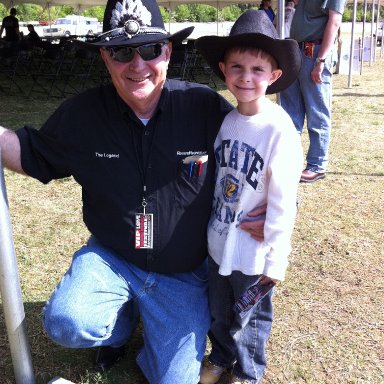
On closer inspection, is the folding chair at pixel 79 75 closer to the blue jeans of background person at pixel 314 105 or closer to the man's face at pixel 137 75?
the blue jeans of background person at pixel 314 105

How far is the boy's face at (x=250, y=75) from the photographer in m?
1.73

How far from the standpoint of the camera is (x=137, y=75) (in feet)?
6.08

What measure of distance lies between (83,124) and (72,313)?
703 mm

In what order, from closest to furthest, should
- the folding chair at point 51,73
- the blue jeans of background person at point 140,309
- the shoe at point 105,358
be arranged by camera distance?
the blue jeans of background person at point 140,309, the shoe at point 105,358, the folding chair at point 51,73

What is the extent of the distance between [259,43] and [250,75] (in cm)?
11

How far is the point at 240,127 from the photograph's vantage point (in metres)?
1.80

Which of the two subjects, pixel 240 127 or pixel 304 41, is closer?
pixel 240 127

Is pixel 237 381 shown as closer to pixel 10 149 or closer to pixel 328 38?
pixel 10 149

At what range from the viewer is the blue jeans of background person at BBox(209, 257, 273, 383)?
1984 millimetres

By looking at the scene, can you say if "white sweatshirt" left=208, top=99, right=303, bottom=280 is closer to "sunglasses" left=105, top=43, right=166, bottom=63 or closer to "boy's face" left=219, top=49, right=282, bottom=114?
"boy's face" left=219, top=49, right=282, bottom=114

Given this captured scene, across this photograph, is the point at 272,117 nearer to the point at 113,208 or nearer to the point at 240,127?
the point at 240,127

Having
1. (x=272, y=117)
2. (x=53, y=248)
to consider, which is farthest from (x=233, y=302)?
(x=53, y=248)

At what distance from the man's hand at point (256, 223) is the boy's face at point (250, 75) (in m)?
0.34

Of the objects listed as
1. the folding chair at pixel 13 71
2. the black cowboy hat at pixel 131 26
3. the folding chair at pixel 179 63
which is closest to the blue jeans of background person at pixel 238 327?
the black cowboy hat at pixel 131 26
